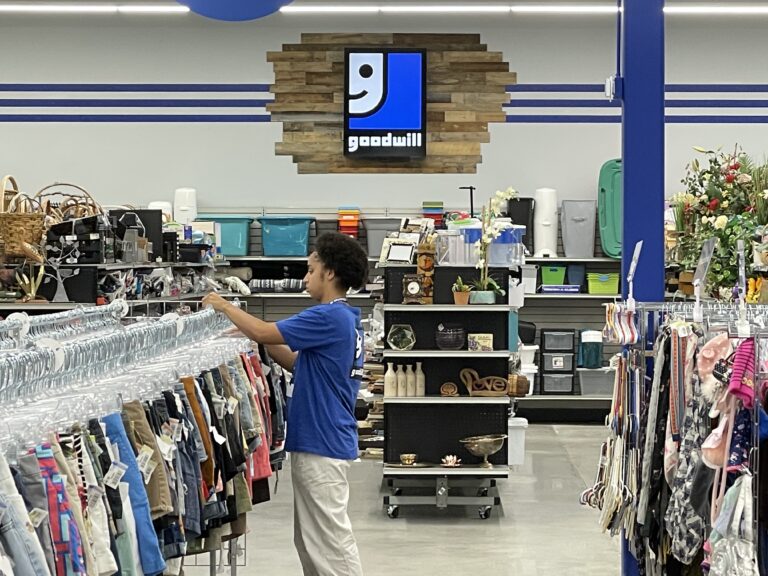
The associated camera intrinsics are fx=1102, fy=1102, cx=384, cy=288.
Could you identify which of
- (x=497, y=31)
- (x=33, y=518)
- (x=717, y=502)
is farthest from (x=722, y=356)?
(x=497, y=31)

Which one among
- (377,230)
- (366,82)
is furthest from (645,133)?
(366,82)

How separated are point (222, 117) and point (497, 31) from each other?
10.6 ft

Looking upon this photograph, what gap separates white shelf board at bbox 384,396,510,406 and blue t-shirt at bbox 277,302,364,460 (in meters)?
2.73

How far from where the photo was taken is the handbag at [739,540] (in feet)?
10.2

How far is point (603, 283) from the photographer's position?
11750mm

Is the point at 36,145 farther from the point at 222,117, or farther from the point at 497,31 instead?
the point at 497,31

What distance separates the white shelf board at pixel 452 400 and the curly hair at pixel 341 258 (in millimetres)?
2794

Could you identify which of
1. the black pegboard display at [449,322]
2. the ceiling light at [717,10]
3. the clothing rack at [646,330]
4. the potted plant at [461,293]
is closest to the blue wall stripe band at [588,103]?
the ceiling light at [717,10]

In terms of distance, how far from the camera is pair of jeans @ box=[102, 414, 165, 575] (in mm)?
2939

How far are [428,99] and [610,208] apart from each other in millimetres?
2315

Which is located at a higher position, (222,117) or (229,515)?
(222,117)

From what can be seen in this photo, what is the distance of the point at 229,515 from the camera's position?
3986mm

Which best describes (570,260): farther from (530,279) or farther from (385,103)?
(385,103)

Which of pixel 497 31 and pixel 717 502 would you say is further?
pixel 497 31
